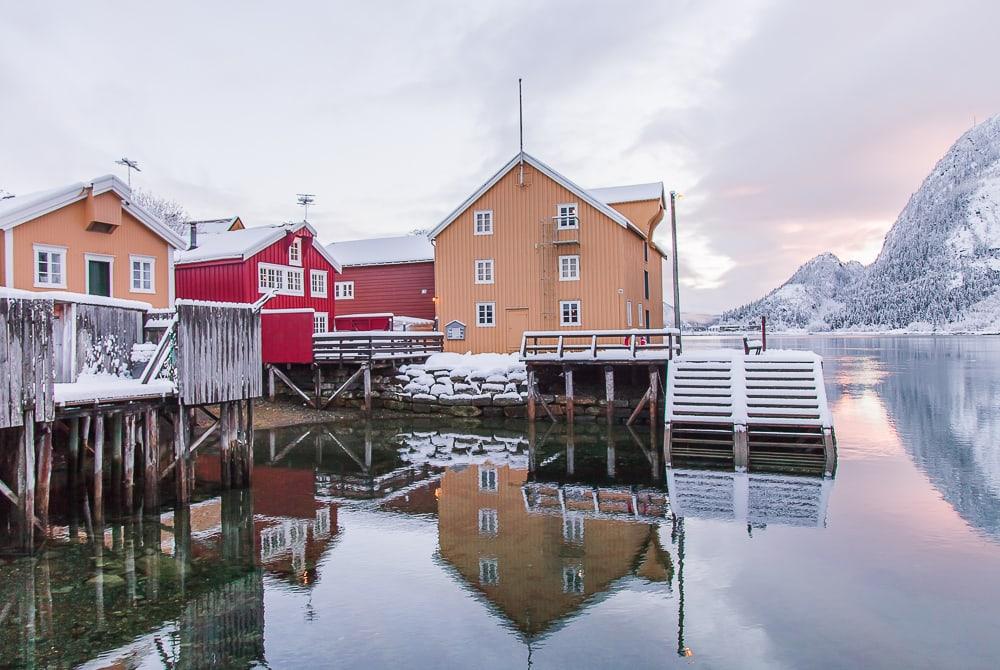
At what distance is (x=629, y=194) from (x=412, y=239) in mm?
13476

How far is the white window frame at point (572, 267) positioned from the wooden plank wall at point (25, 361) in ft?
71.4

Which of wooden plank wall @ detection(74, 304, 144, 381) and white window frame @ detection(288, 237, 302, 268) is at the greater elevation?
white window frame @ detection(288, 237, 302, 268)

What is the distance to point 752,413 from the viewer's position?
17.6 meters

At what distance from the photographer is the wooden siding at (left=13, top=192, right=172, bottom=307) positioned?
2011 cm

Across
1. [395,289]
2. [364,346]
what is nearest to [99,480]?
[364,346]

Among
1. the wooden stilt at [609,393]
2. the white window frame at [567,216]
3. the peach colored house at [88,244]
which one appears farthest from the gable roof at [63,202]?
the wooden stilt at [609,393]

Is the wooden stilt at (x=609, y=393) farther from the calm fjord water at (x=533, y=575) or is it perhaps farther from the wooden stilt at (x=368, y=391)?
the wooden stilt at (x=368, y=391)

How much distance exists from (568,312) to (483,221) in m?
5.54

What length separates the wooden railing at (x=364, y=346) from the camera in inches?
1040

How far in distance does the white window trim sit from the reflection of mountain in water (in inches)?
893

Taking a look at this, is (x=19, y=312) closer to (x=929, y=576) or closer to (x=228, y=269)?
(x=929, y=576)

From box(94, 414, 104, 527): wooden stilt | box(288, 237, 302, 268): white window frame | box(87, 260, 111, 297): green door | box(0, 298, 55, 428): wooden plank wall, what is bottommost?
box(94, 414, 104, 527): wooden stilt

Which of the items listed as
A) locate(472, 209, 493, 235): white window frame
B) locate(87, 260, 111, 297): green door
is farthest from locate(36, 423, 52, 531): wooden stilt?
locate(472, 209, 493, 235): white window frame

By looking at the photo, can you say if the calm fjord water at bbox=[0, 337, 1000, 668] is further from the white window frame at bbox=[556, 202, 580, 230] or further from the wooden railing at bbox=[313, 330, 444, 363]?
the white window frame at bbox=[556, 202, 580, 230]
